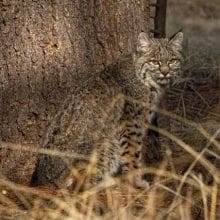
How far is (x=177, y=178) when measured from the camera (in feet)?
16.1

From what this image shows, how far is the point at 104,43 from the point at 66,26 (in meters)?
0.37

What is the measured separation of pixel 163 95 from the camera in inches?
275

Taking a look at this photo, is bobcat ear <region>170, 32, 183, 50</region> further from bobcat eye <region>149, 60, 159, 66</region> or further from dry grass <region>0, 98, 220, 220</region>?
dry grass <region>0, 98, 220, 220</region>

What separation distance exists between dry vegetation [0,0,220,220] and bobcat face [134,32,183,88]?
1.43 feet

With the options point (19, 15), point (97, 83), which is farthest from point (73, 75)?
point (19, 15)

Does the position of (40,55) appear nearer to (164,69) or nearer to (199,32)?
(164,69)

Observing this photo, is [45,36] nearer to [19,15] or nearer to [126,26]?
[19,15]

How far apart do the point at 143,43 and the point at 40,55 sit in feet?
2.74

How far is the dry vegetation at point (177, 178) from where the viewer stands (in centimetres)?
488

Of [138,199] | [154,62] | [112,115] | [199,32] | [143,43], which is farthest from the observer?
[199,32]

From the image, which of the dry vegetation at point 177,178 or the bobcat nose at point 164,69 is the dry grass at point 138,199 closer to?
the dry vegetation at point 177,178

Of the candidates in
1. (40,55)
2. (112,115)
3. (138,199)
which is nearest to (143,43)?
(112,115)

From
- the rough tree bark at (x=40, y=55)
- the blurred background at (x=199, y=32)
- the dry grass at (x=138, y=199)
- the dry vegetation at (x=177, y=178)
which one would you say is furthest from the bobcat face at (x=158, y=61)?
the blurred background at (x=199, y=32)

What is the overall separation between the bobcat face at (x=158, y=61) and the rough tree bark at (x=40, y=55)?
0.29 meters
